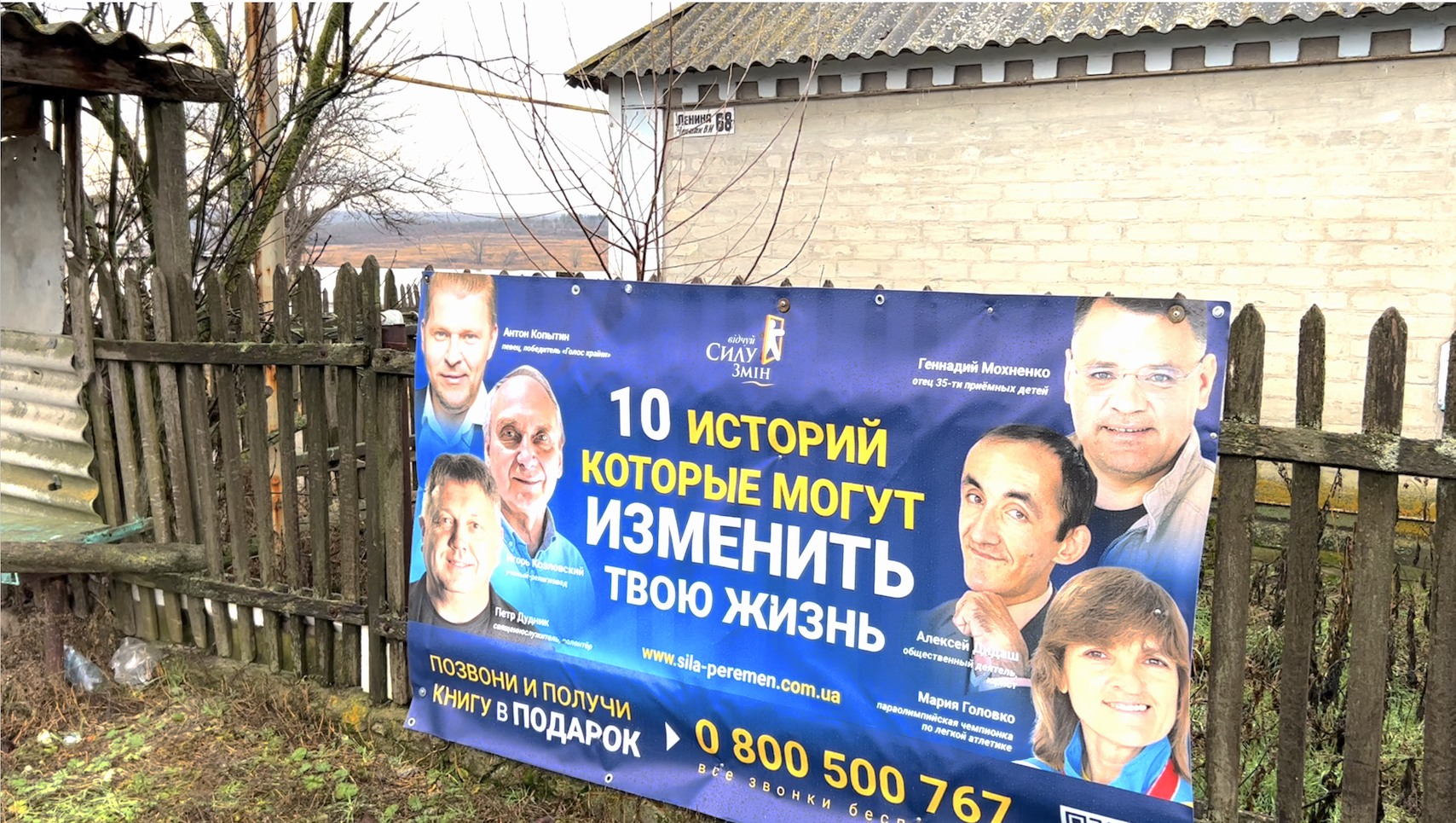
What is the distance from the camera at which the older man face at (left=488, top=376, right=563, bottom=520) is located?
3.53 m

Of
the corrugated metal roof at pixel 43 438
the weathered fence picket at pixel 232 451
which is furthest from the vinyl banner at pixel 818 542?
the corrugated metal roof at pixel 43 438

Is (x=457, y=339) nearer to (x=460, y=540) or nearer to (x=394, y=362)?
(x=394, y=362)

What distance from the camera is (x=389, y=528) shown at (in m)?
3.92

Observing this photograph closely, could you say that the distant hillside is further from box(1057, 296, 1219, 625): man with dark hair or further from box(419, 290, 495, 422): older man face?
box(1057, 296, 1219, 625): man with dark hair

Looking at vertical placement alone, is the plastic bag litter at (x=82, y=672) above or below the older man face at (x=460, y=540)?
below

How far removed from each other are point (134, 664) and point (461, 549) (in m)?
2.08

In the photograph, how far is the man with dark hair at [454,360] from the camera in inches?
144

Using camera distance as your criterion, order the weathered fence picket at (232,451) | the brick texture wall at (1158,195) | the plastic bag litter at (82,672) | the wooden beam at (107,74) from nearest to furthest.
→ the wooden beam at (107,74) < the weathered fence picket at (232,451) < the plastic bag litter at (82,672) < the brick texture wall at (1158,195)

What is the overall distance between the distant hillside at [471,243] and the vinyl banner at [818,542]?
1.23 m

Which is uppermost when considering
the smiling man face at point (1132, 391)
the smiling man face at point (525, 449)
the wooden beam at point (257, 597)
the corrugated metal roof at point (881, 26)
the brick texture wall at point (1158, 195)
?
the corrugated metal roof at point (881, 26)

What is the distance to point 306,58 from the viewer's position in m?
5.64

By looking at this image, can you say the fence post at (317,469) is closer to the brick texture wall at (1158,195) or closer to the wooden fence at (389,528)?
the wooden fence at (389,528)

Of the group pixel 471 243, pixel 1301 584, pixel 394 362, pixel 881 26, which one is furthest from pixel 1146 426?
pixel 471 243

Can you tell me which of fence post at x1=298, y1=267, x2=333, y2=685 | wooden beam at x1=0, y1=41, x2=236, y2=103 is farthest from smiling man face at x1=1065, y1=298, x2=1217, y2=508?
wooden beam at x1=0, y1=41, x2=236, y2=103
